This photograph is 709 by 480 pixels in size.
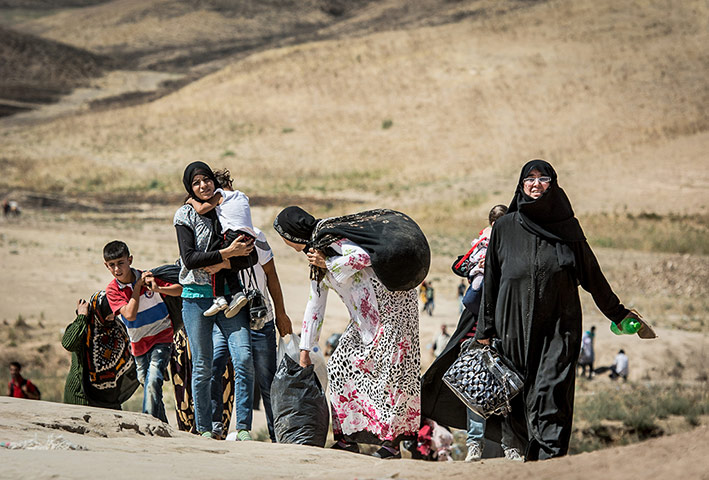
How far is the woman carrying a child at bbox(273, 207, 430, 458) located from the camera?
18.4 ft

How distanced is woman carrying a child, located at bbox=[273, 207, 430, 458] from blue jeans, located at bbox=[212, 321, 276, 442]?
609 mm

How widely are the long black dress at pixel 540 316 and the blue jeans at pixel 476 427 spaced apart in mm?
352

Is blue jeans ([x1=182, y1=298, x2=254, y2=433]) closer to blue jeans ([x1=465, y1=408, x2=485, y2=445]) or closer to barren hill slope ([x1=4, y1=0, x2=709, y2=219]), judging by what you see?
blue jeans ([x1=465, y1=408, x2=485, y2=445])

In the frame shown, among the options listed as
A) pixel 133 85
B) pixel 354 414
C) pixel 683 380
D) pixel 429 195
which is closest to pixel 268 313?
pixel 354 414

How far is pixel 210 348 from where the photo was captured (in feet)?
20.2

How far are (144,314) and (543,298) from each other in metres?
2.89

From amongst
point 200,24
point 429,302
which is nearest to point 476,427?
point 429,302

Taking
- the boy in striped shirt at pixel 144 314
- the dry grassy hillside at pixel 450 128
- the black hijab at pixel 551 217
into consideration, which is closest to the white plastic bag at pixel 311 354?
Result: the boy in striped shirt at pixel 144 314

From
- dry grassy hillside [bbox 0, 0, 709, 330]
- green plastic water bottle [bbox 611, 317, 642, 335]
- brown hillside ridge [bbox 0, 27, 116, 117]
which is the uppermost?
brown hillside ridge [bbox 0, 27, 116, 117]

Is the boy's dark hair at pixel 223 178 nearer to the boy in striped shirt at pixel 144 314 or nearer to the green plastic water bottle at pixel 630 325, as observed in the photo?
the boy in striped shirt at pixel 144 314

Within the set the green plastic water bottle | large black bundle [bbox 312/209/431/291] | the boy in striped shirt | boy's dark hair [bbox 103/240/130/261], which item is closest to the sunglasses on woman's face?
large black bundle [bbox 312/209/431/291]

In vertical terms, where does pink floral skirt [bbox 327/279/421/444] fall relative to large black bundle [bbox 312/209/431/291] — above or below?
below

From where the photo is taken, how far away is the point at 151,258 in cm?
2264

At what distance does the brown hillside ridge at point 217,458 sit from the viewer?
4.15m
